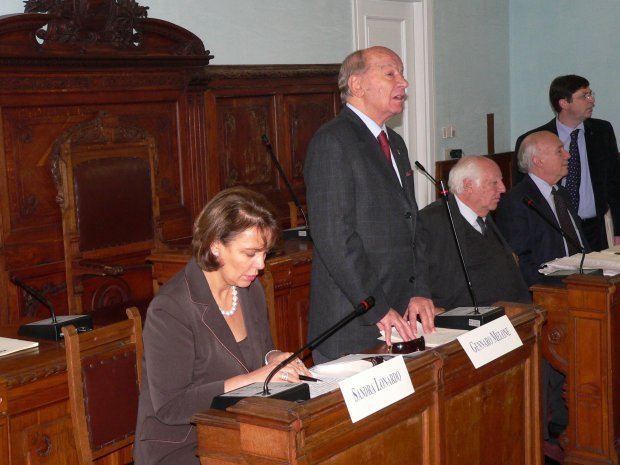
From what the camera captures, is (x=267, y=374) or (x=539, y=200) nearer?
(x=267, y=374)

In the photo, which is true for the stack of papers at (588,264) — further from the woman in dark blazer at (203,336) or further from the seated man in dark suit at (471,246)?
the woman in dark blazer at (203,336)

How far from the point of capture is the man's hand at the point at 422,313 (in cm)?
294

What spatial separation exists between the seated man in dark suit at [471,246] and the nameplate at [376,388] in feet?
5.14

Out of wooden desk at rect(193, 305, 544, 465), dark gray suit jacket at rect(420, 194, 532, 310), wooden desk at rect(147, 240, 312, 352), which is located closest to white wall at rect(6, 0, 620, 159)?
wooden desk at rect(147, 240, 312, 352)

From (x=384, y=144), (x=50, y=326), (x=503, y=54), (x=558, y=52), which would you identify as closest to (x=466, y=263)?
(x=384, y=144)

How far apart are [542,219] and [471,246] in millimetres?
662

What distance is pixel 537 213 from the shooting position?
174 inches

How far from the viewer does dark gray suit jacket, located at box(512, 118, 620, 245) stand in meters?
5.84

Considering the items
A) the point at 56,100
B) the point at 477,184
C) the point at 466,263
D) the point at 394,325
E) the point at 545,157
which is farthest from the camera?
the point at 545,157

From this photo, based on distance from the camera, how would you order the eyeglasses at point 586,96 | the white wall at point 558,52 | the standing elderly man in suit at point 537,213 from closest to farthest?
the standing elderly man in suit at point 537,213, the eyeglasses at point 586,96, the white wall at point 558,52

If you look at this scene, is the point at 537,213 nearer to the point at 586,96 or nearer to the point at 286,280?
the point at 286,280

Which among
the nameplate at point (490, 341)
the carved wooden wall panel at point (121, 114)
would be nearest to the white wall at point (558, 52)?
the carved wooden wall panel at point (121, 114)

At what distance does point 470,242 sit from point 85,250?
6.12ft

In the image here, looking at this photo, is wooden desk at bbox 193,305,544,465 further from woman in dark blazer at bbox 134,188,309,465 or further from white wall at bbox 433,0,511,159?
white wall at bbox 433,0,511,159
